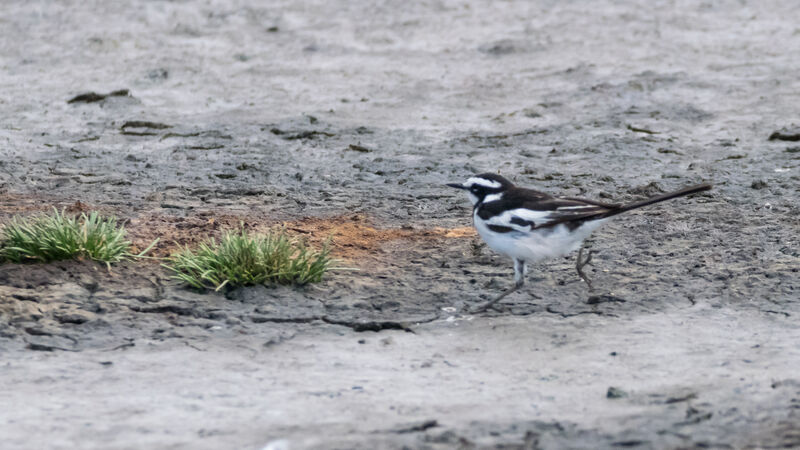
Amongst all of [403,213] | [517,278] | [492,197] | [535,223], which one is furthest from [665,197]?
[403,213]

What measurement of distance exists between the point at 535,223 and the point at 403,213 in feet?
7.94

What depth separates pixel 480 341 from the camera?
21.8 ft

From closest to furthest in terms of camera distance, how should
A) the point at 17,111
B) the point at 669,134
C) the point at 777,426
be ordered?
the point at 777,426, the point at 669,134, the point at 17,111

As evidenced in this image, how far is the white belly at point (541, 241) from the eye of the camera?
23.1 ft

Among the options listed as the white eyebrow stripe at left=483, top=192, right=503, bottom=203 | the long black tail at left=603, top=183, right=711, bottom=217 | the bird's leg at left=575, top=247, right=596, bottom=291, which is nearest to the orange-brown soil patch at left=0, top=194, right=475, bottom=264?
the white eyebrow stripe at left=483, top=192, right=503, bottom=203

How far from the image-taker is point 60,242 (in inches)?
296

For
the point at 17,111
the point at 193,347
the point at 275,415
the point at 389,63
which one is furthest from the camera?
the point at 389,63

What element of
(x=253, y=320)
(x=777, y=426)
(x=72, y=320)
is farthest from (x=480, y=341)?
(x=72, y=320)

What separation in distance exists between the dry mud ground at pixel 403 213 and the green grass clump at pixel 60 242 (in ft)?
0.43

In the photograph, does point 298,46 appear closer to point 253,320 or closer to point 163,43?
point 163,43

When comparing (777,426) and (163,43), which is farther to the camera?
(163,43)

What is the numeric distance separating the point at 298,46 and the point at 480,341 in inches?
352

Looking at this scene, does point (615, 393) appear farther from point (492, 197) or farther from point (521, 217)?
point (492, 197)

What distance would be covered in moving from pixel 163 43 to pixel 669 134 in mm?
7244
